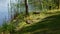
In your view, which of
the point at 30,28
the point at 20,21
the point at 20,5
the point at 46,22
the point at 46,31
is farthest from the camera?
the point at 20,5

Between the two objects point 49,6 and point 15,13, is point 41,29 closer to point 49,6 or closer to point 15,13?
point 15,13

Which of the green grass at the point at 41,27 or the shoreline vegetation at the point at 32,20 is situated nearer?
the green grass at the point at 41,27

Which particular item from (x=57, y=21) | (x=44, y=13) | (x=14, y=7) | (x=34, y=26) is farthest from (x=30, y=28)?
(x=44, y=13)

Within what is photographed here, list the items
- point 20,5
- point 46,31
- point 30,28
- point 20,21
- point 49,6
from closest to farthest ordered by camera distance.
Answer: point 46,31, point 30,28, point 20,21, point 20,5, point 49,6

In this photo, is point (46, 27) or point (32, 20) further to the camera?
point (32, 20)

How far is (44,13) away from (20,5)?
1514 millimetres

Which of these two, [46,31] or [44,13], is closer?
[46,31]

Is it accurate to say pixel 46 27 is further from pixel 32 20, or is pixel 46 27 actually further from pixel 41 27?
pixel 32 20

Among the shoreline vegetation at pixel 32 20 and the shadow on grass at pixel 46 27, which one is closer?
the shadow on grass at pixel 46 27

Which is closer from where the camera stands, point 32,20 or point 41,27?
point 41,27

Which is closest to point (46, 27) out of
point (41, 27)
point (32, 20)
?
point (41, 27)

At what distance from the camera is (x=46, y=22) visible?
29.1 feet

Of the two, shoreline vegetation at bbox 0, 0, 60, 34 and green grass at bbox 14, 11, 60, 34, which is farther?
shoreline vegetation at bbox 0, 0, 60, 34

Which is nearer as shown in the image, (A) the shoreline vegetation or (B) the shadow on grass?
(B) the shadow on grass
